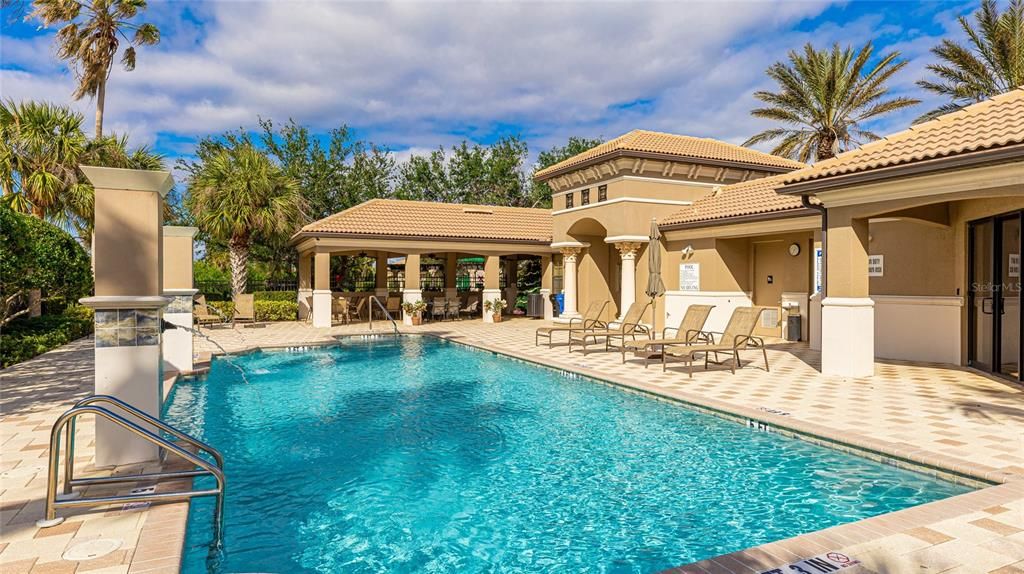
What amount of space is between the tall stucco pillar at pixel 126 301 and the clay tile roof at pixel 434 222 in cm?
1567

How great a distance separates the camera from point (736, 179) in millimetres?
20016

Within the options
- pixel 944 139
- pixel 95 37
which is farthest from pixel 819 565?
pixel 95 37

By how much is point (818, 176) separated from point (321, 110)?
3224cm

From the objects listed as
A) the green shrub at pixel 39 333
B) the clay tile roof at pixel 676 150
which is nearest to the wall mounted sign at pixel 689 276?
the clay tile roof at pixel 676 150

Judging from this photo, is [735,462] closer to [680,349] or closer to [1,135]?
[680,349]

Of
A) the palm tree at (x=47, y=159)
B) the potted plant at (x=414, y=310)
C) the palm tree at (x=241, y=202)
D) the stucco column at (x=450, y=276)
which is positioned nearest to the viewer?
the palm tree at (x=47, y=159)

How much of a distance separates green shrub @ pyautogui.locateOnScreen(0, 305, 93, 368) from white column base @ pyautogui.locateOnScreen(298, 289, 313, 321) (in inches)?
292

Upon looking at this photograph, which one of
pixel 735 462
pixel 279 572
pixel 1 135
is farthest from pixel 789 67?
pixel 1 135

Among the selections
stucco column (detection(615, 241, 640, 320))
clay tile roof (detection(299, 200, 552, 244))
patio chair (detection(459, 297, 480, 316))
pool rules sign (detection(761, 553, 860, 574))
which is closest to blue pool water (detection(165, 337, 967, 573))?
pool rules sign (detection(761, 553, 860, 574))

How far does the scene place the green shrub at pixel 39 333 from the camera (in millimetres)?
11403

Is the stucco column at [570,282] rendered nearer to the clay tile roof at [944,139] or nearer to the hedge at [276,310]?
the clay tile roof at [944,139]

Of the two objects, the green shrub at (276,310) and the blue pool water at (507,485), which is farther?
the green shrub at (276,310)

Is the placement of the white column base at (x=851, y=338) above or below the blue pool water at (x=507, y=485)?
above

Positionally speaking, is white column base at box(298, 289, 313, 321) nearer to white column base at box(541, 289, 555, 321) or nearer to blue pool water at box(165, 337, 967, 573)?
white column base at box(541, 289, 555, 321)
